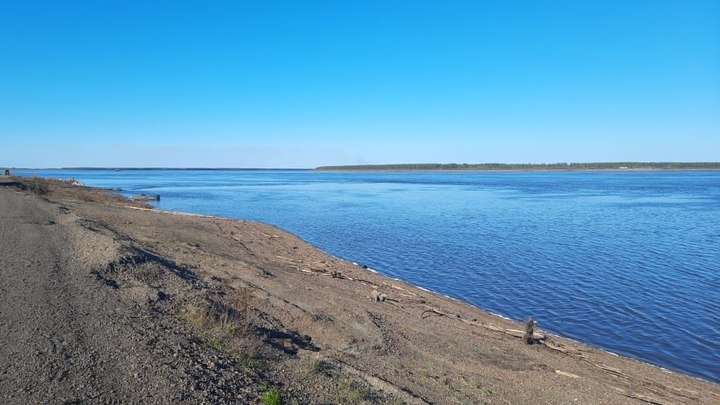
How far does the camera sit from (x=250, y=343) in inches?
330

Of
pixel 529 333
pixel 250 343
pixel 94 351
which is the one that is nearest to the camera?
pixel 94 351

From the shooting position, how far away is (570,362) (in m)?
10.6

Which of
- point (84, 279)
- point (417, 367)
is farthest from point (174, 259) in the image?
point (417, 367)

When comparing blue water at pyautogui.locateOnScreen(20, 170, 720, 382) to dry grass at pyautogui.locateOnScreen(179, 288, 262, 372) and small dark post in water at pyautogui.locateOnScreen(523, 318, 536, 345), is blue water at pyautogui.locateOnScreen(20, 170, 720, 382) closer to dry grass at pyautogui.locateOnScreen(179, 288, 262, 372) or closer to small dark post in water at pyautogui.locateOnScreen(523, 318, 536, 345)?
small dark post in water at pyautogui.locateOnScreen(523, 318, 536, 345)

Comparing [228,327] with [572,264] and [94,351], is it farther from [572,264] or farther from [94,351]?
[572,264]

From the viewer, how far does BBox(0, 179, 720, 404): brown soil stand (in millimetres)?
6586

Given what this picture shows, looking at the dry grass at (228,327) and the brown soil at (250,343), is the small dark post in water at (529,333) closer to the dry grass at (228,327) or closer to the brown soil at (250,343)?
the brown soil at (250,343)

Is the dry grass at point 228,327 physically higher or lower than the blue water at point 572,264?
higher

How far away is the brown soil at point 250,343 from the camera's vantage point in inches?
259

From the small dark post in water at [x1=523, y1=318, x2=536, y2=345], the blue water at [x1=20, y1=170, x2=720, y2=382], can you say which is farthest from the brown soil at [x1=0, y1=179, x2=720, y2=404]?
the blue water at [x1=20, y1=170, x2=720, y2=382]

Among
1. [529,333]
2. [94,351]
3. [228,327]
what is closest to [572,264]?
[529,333]

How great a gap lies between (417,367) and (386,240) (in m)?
19.2

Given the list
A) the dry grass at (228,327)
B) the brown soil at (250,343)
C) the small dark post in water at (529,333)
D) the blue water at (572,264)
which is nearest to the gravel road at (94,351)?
the brown soil at (250,343)

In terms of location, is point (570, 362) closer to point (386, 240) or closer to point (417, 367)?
point (417, 367)
